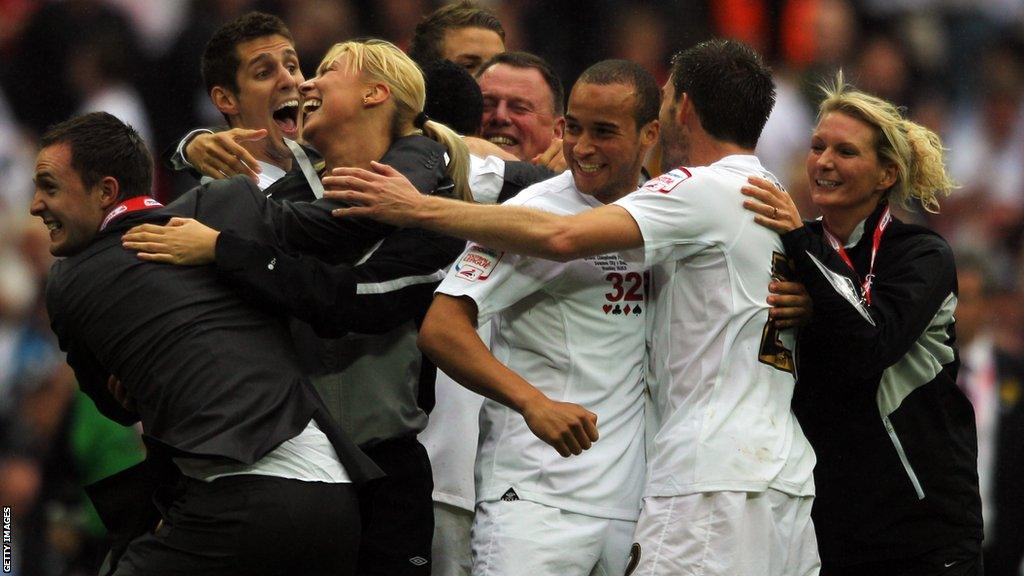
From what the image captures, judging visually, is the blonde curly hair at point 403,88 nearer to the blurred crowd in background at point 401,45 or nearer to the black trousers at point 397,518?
the black trousers at point 397,518

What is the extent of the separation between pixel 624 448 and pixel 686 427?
224mm

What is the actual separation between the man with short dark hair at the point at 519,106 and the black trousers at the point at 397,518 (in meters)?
1.74

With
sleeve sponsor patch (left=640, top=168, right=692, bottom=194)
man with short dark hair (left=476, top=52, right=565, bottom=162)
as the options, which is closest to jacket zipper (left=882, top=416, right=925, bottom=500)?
sleeve sponsor patch (left=640, top=168, right=692, bottom=194)

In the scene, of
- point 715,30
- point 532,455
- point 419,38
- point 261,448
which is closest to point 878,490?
point 532,455

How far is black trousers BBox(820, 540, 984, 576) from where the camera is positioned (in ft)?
14.0

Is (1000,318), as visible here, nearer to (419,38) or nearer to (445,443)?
(419,38)

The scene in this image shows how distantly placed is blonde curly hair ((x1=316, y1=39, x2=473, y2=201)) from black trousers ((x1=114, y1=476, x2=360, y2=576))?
3.63 feet

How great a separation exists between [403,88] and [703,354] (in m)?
1.23

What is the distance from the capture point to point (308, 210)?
404 cm

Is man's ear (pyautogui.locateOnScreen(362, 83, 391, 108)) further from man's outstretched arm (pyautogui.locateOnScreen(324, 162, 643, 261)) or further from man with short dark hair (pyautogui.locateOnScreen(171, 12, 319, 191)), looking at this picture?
man with short dark hair (pyautogui.locateOnScreen(171, 12, 319, 191))

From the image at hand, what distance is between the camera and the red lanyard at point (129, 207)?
3.96 metres

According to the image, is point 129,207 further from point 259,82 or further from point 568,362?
point 259,82

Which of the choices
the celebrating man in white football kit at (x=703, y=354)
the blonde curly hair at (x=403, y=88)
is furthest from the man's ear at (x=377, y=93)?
the celebrating man in white football kit at (x=703, y=354)

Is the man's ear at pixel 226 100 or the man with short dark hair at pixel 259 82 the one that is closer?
the man with short dark hair at pixel 259 82
